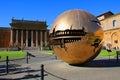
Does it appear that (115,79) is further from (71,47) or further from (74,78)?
(71,47)

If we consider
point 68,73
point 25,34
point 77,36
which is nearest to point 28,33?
point 25,34

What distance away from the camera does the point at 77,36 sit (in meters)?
13.0

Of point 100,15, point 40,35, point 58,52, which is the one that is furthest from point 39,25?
point 58,52

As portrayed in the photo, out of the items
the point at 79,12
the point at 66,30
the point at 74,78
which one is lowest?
the point at 74,78

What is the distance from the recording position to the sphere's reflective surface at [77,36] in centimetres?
1284

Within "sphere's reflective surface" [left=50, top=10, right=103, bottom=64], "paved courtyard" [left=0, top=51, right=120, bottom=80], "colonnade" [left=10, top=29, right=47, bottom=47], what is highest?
"colonnade" [left=10, top=29, right=47, bottom=47]

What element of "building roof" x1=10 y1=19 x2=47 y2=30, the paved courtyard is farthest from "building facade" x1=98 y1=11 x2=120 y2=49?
the paved courtyard

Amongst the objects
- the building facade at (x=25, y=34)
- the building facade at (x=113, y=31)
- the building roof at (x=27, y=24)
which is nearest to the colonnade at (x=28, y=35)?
the building facade at (x=25, y=34)

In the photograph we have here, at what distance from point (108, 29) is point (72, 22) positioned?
59628 millimetres

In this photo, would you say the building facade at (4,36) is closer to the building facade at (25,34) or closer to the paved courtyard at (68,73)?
the building facade at (25,34)

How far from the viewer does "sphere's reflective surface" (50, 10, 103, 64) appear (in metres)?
12.8

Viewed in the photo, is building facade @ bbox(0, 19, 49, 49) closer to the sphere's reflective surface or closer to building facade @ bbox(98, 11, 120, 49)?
building facade @ bbox(98, 11, 120, 49)

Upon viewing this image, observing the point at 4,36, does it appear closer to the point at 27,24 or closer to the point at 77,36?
the point at 27,24

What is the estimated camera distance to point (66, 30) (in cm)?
1311
